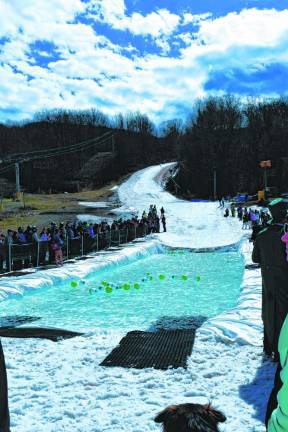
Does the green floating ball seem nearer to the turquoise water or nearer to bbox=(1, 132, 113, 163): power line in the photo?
the turquoise water

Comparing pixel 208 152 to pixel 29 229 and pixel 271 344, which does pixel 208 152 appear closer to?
pixel 29 229

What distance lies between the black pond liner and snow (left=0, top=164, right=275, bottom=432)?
147mm

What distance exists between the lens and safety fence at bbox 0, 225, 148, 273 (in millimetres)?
15977

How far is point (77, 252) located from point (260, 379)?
15.9 meters

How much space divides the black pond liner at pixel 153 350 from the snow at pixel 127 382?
0.48ft

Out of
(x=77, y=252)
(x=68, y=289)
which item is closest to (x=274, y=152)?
(x=77, y=252)

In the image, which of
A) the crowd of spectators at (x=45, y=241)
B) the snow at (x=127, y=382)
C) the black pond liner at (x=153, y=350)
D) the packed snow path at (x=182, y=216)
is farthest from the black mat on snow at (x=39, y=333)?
the packed snow path at (x=182, y=216)

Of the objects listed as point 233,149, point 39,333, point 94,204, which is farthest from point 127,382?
point 233,149

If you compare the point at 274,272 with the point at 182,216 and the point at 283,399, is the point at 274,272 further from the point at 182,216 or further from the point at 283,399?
the point at 182,216

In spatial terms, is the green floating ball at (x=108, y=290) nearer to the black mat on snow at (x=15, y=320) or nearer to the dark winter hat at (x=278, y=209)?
the black mat on snow at (x=15, y=320)

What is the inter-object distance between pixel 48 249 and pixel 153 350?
1191cm

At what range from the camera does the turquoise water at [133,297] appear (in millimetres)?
10750

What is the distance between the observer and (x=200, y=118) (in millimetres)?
85875

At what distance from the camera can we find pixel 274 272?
5656 millimetres
